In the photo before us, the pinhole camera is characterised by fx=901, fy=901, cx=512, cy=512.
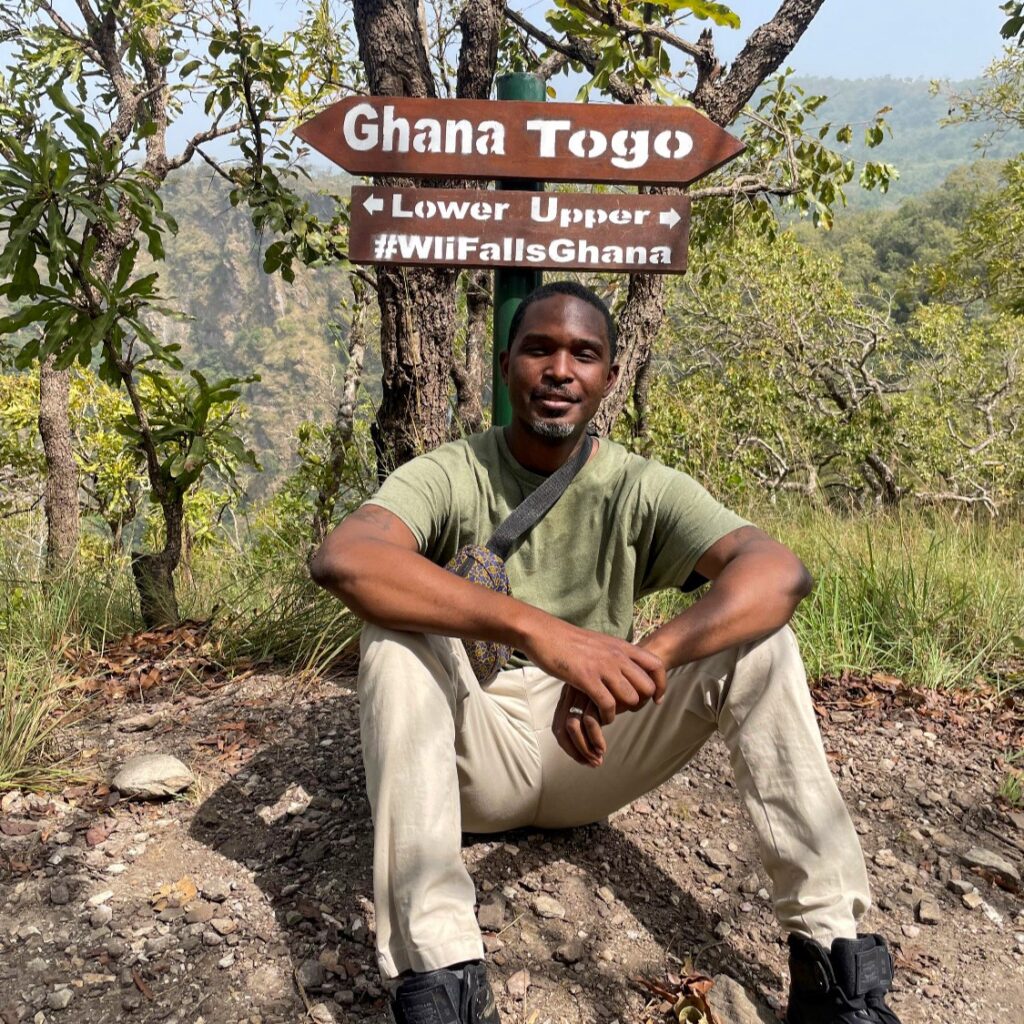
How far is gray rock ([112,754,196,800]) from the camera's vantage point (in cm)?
255

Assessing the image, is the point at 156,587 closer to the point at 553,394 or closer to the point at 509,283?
the point at 509,283

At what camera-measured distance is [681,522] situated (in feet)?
6.95

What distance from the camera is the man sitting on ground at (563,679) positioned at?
168 cm

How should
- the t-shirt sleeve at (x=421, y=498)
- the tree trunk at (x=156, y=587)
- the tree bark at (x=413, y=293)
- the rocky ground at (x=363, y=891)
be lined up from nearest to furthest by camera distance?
the rocky ground at (x=363, y=891) → the t-shirt sleeve at (x=421, y=498) → the tree bark at (x=413, y=293) → the tree trunk at (x=156, y=587)

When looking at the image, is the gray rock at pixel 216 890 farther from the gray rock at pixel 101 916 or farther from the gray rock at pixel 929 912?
the gray rock at pixel 929 912

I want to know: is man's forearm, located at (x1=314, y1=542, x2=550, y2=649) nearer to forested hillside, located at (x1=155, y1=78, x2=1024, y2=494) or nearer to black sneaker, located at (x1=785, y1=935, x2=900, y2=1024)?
black sneaker, located at (x1=785, y1=935, x2=900, y2=1024)

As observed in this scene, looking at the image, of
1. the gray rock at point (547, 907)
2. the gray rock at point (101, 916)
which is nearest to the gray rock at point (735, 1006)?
the gray rock at point (547, 907)

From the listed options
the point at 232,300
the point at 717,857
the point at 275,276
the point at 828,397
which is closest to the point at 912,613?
the point at 717,857

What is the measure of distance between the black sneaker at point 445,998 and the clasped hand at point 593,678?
0.47 m

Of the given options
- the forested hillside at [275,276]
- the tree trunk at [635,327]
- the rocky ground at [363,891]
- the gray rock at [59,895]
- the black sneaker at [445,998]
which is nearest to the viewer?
the black sneaker at [445,998]

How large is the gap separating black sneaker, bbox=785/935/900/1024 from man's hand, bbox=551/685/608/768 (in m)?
0.54

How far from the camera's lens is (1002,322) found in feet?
45.1

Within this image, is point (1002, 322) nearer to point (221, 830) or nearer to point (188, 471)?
point (188, 471)

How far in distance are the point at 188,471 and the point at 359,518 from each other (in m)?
2.02
